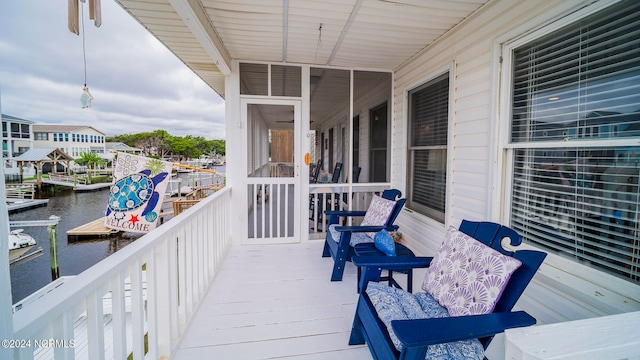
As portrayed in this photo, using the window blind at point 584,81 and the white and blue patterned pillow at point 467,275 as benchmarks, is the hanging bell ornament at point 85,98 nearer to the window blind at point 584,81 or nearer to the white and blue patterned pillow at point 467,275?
the white and blue patterned pillow at point 467,275

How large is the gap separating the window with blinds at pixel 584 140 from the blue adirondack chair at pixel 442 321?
42 cm

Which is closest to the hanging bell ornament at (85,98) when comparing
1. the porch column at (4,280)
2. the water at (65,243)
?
the porch column at (4,280)

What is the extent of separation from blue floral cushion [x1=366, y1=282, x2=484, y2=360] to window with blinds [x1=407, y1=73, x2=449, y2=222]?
1623 millimetres

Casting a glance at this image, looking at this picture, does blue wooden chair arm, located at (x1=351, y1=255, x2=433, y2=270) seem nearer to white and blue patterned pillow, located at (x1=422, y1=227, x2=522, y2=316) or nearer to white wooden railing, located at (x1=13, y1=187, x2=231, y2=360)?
white and blue patterned pillow, located at (x1=422, y1=227, x2=522, y2=316)

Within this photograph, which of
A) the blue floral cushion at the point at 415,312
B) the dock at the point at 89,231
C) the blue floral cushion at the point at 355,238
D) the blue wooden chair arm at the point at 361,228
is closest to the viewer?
the blue floral cushion at the point at 415,312

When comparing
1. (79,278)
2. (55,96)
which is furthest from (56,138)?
(79,278)

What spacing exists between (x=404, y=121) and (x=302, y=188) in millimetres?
1765

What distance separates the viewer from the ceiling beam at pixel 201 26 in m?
1.98

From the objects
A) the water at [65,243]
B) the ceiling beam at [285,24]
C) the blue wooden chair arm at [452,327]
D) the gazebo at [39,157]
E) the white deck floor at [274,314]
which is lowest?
the water at [65,243]

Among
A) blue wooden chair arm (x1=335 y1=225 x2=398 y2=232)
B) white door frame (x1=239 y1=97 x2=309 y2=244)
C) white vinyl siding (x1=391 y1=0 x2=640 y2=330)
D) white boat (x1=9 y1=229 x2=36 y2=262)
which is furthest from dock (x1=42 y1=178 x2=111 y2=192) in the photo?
white vinyl siding (x1=391 y1=0 x2=640 y2=330)

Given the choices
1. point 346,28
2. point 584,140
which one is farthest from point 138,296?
point 346,28

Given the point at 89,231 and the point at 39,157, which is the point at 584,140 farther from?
the point at 89,231

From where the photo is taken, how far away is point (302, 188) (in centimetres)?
399

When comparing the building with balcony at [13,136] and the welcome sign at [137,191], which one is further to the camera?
the welcome sign at [137,191]
